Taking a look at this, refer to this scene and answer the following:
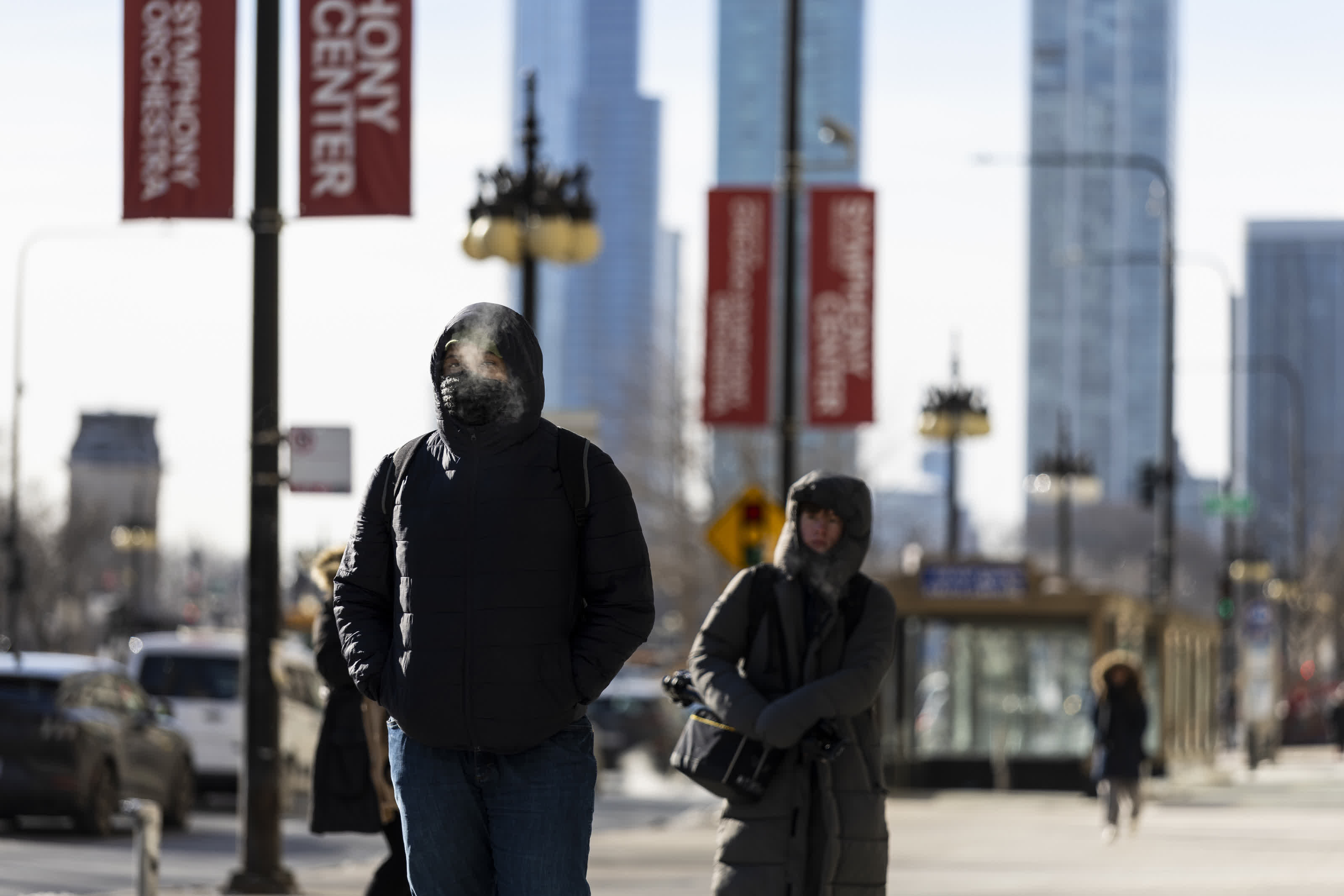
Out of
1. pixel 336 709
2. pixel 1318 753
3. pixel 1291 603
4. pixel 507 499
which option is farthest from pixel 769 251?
pixel 1291 603

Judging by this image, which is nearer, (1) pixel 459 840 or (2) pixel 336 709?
(1) pixel 459 840

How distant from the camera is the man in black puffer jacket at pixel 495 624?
5484 mm

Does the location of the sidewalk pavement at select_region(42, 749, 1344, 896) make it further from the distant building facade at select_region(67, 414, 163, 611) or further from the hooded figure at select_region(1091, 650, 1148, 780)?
the distant building facade at select_region(67, 414, 163, 611)

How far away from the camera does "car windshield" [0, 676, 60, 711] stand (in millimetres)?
17953

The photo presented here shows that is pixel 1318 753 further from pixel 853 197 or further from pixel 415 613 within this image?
pixel 415 613

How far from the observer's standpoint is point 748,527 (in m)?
21.1

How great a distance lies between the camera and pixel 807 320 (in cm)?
2247

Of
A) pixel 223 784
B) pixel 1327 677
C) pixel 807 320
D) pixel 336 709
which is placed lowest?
pixel 1327 677

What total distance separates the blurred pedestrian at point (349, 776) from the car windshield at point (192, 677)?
15.1 meters

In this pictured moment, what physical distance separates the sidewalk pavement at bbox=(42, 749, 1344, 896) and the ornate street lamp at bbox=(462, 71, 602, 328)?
4.85 metres

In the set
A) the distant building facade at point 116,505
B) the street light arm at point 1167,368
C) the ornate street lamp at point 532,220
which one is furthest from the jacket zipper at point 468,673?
the distant building facade at point 116,505

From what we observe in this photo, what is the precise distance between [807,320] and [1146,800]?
9217 mm

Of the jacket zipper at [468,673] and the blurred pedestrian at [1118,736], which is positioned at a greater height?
the jacket zipper at [468,673]

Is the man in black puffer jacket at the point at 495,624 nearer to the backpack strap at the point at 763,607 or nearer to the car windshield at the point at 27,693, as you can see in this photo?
the backpack strap at the point at 763,607
